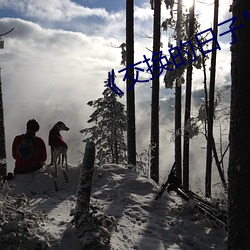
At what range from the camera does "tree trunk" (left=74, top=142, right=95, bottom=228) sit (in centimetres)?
561

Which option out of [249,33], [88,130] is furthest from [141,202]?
[88,130]

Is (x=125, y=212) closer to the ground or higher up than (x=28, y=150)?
closer to the ground

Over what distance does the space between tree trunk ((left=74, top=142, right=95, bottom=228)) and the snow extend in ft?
1.01

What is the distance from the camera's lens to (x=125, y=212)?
741 cm

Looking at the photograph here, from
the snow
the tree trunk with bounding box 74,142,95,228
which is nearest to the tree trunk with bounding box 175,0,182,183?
the snow

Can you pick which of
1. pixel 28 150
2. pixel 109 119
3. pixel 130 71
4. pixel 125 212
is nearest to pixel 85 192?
pixel 125 212

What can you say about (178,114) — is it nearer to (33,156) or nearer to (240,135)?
(33,156)

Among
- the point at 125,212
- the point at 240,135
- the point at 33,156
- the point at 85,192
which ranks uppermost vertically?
the point at 240,135

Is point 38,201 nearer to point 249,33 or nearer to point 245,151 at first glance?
point 245,151

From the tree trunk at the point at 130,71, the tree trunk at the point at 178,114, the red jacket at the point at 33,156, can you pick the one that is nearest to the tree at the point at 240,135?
the red jacket at the point at 33,156

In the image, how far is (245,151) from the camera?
4707 millimetres

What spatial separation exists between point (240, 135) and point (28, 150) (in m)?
6.53

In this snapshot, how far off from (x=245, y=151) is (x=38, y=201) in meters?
5.30

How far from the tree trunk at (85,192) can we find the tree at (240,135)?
2.51 m
